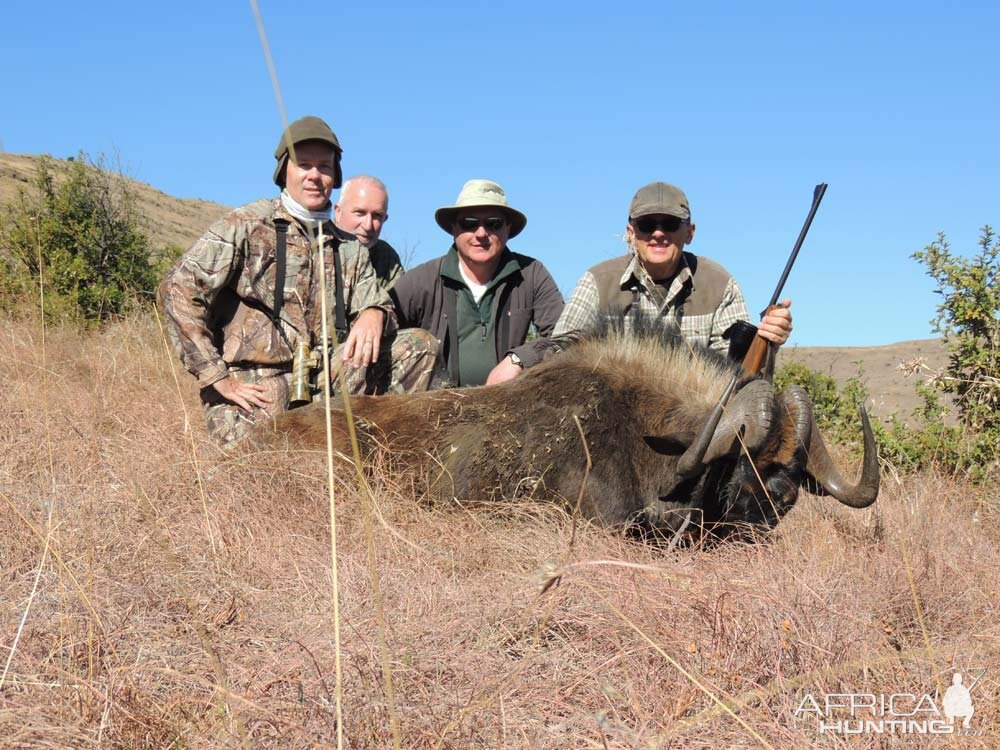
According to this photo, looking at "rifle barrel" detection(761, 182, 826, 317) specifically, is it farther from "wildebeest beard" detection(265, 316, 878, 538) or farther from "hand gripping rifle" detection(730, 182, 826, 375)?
"wildebeest beard" detection(265, 316, 878, 538)

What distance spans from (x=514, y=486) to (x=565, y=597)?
1.81 m

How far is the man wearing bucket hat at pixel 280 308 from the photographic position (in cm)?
638

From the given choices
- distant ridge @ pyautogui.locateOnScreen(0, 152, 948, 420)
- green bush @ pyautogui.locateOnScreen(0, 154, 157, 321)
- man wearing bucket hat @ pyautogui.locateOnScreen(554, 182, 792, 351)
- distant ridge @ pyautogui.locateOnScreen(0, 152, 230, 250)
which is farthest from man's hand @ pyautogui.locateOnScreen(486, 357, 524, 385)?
distant ridge @ pyautogui.locateOnScreen(0, 152, 230, 250)

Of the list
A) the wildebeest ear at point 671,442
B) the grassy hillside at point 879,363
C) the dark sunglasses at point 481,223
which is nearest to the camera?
the wildebeest ear at point 671,442

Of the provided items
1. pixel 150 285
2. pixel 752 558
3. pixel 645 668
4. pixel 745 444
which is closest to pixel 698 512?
pixel 745 444

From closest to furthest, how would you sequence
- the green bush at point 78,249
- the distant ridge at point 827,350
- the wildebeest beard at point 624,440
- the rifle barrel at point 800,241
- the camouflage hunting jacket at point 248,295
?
the wildebeest beard at point 624,440, the rifle barrel at point 800,241, the camouflage hunting jacket at point 248,295, the green bush at point 78,249, the distant ridge at point 827,350

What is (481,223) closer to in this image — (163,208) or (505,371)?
(505,371)

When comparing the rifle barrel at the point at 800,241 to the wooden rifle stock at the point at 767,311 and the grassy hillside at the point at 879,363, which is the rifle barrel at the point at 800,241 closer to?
the wooden rifle stock at the point at 767,311

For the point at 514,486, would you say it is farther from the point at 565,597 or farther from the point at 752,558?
the point at 565,597

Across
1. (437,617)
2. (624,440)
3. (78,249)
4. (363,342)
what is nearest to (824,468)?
(624,440)

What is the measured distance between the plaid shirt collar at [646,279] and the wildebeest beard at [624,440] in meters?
1.29

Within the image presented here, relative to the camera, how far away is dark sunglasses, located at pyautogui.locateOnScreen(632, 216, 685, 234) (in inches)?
261

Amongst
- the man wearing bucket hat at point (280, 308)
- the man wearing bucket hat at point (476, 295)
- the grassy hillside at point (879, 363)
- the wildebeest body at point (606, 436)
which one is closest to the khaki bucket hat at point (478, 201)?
the man wearing bucket hat at point (476, 295)

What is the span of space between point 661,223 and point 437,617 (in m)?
4.19
